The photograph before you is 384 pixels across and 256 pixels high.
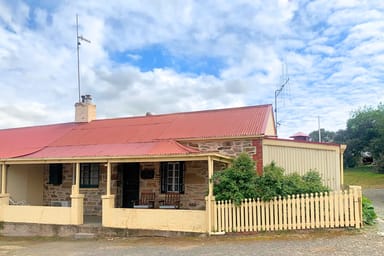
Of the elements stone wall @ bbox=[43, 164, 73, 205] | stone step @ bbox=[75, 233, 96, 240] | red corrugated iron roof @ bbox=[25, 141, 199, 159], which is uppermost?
red corrugated iron roof @ bbox=[25, 141, 199, 159]

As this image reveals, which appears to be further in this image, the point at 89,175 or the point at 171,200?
the point at 89,175

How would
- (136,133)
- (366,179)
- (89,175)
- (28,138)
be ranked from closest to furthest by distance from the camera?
(136,133) < (89,175) < (28,138) < (366,179)

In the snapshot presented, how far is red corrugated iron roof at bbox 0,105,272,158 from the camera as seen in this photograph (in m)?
13.2

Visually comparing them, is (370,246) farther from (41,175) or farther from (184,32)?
(41,175)

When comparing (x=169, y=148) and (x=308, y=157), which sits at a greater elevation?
(x=169, y=148)

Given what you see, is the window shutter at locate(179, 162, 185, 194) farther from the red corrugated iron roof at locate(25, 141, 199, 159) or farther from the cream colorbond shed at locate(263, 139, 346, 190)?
the cream colorbond shed at locate(263, 139, 346, 190)

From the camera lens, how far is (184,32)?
15.2 metres

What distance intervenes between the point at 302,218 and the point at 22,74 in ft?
45.4

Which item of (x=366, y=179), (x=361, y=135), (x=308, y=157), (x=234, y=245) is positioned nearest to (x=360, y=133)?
(x=361, y=135)

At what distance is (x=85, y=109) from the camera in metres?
18.2

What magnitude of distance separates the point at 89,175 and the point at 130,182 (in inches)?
70.4

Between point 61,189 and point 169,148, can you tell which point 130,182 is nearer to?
point 169,148

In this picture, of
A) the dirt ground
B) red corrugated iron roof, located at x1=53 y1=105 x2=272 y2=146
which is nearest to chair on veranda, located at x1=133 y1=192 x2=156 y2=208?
red corrugated iron roof, located at x1=53 y1=105 x2=272 y2=146

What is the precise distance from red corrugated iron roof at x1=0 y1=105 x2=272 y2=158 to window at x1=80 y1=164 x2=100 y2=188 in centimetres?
93
